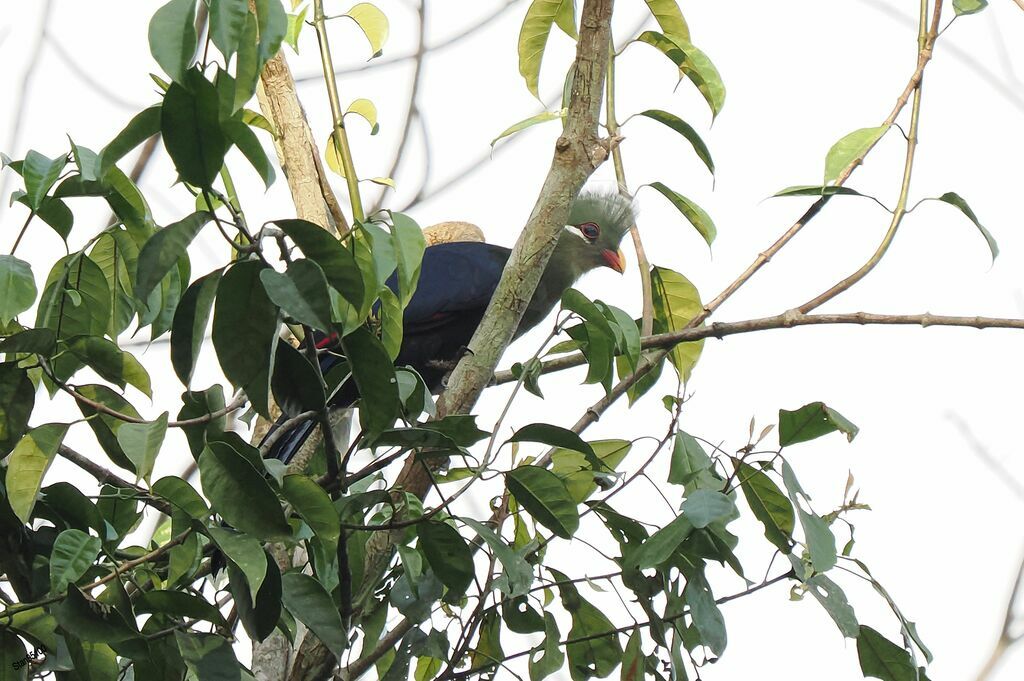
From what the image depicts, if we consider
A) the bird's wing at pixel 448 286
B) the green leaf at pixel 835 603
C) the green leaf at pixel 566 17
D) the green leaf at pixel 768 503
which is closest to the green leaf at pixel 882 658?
the green leaf at pixel 835 603

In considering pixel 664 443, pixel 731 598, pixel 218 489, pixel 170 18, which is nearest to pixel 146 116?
pixel 170 18

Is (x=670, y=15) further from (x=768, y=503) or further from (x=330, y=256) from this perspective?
(x=330, y=256)

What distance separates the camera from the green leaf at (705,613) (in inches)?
52.5

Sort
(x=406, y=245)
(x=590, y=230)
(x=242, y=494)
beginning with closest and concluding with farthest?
(x=242, y=494) < (x=406, y=245) < (x=590, y=230)

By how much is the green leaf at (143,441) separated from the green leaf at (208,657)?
0.81ft

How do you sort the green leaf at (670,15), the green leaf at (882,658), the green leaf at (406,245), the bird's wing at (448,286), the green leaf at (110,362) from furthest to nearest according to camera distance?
the bird's wing at (448,286) → the green leaf at (670,15) → the green leaf at (882,658) → the green leaf at (110,362) → the green leaf at (406,245)

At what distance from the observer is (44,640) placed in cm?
122

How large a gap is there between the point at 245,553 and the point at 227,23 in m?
0.56

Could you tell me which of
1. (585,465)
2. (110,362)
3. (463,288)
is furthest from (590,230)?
(110,362)

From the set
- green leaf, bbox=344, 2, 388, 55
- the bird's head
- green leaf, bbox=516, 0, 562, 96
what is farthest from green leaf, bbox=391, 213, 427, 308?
the bird's head

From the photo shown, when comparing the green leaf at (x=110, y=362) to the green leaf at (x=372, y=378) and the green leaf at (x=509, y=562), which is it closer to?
the green leaf at (x=372, y=378)

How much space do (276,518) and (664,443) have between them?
27.1 inches

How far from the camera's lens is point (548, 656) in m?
1.57

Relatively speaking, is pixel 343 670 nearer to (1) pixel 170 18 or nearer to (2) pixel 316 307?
(2) pixel 316 307
